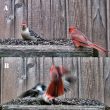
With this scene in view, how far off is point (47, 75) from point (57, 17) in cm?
79

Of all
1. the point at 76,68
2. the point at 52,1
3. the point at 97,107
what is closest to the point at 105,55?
the point at 76,68

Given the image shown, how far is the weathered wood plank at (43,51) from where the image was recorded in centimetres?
431

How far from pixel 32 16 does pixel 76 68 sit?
0.82 m

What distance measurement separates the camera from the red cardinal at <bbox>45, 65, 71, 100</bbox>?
4125 mm

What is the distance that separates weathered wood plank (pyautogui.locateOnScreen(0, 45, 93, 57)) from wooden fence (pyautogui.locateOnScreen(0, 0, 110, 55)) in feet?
7.90

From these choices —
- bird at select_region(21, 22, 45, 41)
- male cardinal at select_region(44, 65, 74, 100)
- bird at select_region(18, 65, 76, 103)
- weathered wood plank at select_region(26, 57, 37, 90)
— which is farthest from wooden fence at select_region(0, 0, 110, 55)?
male cardinal at select_region(44, 65, 74, 100)

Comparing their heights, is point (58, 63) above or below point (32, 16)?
→ below

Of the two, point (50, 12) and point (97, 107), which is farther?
point (50, 12)

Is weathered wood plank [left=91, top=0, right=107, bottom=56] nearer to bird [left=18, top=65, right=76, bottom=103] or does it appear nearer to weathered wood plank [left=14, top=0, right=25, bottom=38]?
weathered wood plank [left=14, top=0, right=25, bottom=38]

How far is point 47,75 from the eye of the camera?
6.42 m

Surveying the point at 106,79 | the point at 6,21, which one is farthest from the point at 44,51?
the point at 6,21

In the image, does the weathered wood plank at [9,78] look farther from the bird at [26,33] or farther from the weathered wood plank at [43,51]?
the weathered wood plank at [43,51]

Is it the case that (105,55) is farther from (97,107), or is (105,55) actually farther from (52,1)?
(97,107)

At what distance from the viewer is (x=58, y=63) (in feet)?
21.0
